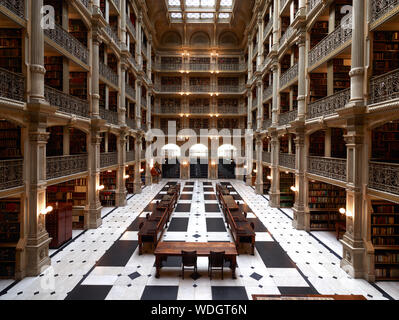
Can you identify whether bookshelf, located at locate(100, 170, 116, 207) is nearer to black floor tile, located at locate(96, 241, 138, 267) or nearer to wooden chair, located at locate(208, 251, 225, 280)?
black floor tile, located at locate(96, 241, 138, 267)

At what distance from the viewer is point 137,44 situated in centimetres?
1667

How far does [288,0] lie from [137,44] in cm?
1017

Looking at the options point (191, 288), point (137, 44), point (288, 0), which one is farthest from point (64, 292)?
point (137, 44)

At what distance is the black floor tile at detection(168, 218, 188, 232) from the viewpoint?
9.64 m

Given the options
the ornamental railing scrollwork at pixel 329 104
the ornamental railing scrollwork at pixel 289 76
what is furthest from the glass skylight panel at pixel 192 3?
the ornamental railing scrollwork at pixel 329 104

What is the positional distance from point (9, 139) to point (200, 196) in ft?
36.6

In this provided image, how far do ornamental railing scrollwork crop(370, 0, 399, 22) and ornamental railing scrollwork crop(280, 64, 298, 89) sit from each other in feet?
14.5

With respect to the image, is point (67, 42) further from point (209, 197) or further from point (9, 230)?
point (209, 197)

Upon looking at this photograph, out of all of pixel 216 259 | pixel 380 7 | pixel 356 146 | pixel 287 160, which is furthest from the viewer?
pixel 287 160

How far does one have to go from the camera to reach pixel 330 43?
776 cm

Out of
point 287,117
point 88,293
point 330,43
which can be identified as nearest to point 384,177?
point 330,43

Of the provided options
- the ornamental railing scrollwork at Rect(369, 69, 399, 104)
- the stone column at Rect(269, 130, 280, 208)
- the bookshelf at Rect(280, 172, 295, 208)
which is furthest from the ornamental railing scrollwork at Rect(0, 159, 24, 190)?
the bookshelf at Rect(280, 172, 295, 208)

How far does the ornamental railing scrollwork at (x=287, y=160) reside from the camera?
11.2 meters
